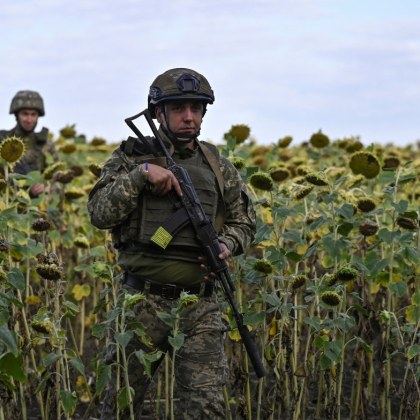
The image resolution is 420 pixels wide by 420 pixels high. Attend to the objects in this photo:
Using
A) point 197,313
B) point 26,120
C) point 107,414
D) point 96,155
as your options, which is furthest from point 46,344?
point 96,155

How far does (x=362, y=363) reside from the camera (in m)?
5.97

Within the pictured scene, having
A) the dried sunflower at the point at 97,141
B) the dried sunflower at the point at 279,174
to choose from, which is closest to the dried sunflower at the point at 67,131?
the dried sunflower at the point at 97,141

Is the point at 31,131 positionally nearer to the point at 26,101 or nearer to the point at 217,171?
the point at 26,101

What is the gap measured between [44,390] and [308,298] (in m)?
1.36

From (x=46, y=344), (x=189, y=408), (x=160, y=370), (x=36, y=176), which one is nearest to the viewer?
(x=189, y=408)

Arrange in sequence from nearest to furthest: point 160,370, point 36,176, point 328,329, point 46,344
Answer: point 46,344
point 328,329
point 160,370
point 36,176

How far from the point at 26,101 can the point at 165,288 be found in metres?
6.45

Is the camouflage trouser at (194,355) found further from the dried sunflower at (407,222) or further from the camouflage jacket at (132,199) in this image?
the dried sunflower at (407,222)

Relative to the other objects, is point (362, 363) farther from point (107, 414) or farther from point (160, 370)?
point (107, 414)

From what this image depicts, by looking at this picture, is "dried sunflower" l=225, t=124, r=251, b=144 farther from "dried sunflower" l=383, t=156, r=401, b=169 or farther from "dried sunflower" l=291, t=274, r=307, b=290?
"dried sunflower" l=291, t=274, r=307, b=290

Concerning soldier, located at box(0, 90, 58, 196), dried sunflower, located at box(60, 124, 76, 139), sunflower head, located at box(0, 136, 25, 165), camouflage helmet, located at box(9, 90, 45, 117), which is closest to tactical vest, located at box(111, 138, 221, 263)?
sunflower head, located at box(0, 136, 25, 165)

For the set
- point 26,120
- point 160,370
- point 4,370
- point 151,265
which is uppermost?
point 26,120

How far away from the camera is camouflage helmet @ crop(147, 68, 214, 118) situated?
4.64 metres

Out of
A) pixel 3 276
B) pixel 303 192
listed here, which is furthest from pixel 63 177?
pixel 3 276
